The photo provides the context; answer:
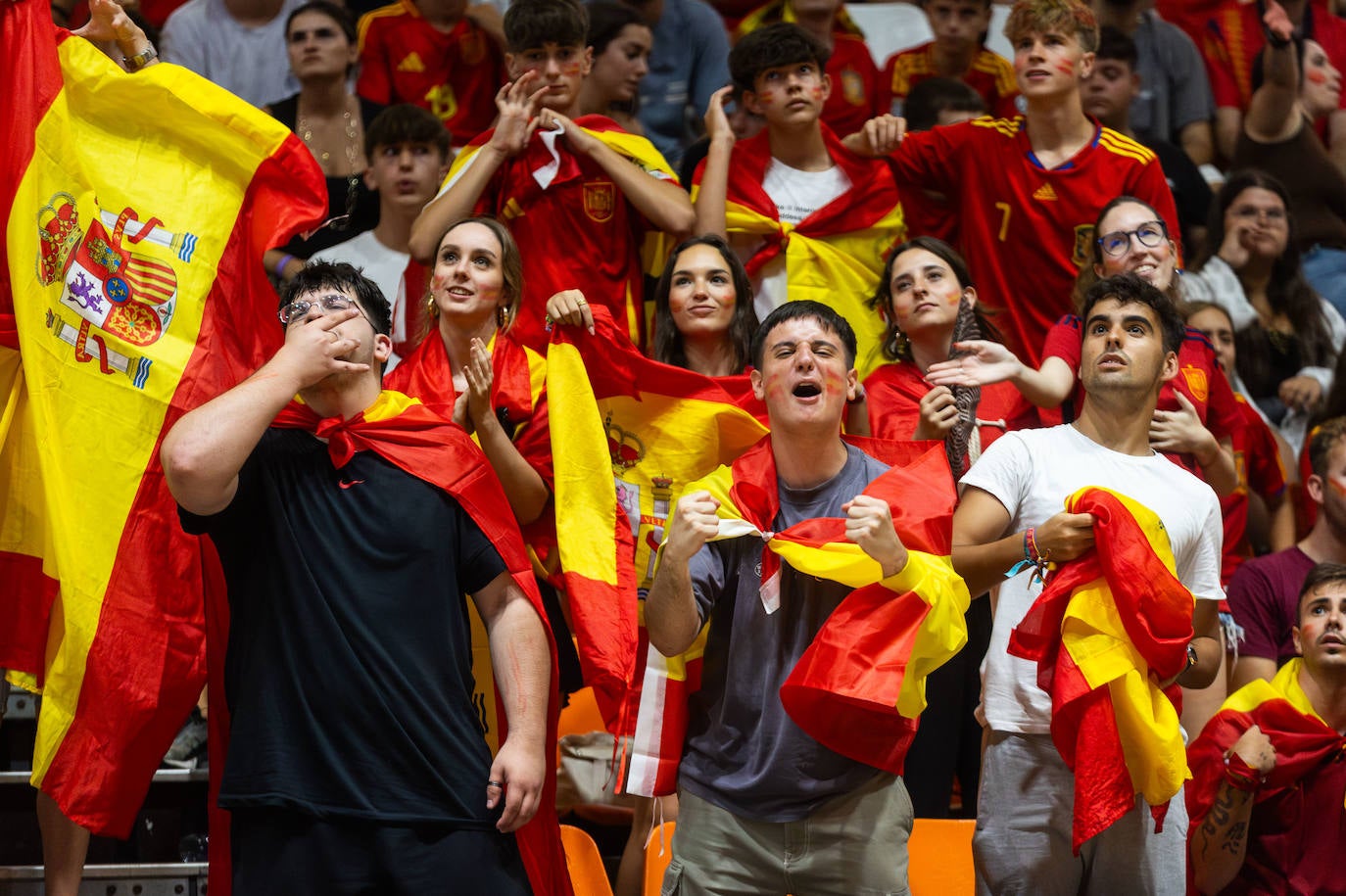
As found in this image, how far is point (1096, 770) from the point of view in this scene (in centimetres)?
338

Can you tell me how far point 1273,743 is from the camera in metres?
4.20

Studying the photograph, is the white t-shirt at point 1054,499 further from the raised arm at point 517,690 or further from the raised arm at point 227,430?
the raised arm at point 227,430

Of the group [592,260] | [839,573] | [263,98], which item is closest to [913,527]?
[839,573]

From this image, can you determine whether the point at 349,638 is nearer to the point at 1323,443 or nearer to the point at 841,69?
the point at 1323,443

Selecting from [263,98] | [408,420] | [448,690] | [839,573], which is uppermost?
[263,98]

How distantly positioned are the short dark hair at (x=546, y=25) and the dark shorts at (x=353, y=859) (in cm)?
321

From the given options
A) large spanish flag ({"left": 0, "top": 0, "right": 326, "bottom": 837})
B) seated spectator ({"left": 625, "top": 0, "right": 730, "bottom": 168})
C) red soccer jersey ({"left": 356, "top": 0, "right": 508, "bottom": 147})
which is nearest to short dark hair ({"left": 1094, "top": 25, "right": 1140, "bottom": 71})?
seated spectator ({"left": 625, "top": 0, "right": 730, "bottom": 168})

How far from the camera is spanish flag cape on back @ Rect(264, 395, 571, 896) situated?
125 inches

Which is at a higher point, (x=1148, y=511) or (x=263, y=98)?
(x=263, y=98)

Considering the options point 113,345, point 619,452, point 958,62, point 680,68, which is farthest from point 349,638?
point 958,62

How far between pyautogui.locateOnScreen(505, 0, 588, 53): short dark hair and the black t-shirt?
8.60 feet

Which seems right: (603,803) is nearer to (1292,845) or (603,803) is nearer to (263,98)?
(1292,845)

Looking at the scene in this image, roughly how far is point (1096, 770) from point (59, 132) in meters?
2.90

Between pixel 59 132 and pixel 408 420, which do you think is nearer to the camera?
pixel 408 420
